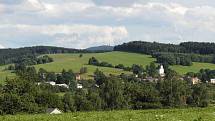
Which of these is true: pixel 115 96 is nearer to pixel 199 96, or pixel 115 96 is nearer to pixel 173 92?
pixel 173 92

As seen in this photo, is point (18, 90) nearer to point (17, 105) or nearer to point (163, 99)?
point (17, 105)

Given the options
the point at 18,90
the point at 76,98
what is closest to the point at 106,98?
the point at 76,98

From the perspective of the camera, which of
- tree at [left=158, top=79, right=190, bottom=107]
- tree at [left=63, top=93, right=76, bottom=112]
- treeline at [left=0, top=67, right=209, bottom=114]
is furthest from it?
tree at [left=158, top=79, right=190, bottom=107]

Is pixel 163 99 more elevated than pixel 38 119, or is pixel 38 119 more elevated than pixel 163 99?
pixel 38 119

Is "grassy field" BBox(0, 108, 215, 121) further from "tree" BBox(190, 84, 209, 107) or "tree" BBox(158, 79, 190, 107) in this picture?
"tree" BBox(190, 84, 209, 107)

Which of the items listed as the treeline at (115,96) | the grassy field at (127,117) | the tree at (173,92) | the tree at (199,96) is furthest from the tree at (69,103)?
the grassy field at (127,117)

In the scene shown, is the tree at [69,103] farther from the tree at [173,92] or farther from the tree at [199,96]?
the tree at [199,96]

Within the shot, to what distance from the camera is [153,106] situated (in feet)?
338

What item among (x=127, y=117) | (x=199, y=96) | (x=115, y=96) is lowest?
(x=199, y=96)

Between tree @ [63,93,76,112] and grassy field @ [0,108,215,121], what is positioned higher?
grassy field @ [0,108,215,121]

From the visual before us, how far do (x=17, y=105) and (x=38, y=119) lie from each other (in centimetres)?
4569

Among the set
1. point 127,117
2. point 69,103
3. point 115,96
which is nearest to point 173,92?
point 115,96

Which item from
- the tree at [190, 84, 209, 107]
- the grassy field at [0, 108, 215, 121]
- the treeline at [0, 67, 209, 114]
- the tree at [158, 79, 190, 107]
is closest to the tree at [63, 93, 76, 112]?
the treeline at [0, 67, 209, 114]

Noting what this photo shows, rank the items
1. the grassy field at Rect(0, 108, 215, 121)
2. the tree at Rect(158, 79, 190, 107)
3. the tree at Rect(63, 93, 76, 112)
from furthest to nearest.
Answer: the tree at Rect(158, 79, 190, 107)
the tree at Rect(63, 93, 76, 112)
the grassy field at Rect(0, 108, 215, 121)
